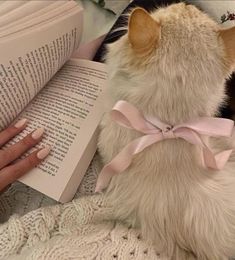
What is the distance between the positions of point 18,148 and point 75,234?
0.58 feet

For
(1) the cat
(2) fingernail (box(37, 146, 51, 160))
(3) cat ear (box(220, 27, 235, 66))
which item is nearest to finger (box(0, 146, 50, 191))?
(2) fingernail (box(37, 146, 51, 160))

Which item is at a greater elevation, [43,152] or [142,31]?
[142,31]

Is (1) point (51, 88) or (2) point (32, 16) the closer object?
(2) point (32, 16)

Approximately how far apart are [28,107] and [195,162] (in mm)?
323

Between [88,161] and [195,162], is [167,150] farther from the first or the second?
[88,161]

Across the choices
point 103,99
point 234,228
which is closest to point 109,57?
point 103,99

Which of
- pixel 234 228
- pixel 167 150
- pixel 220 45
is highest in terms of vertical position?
pixel 220 45

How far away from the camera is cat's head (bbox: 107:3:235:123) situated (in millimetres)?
580

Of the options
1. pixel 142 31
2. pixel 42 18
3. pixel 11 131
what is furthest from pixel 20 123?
pixel 142 31

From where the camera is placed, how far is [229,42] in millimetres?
597

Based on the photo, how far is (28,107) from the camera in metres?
0.78

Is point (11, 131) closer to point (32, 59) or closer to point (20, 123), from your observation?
point (20, 123)

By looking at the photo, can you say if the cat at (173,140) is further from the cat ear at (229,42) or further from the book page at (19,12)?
the book page at (19,12)

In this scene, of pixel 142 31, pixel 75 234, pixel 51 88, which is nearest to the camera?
pixel 142 31
